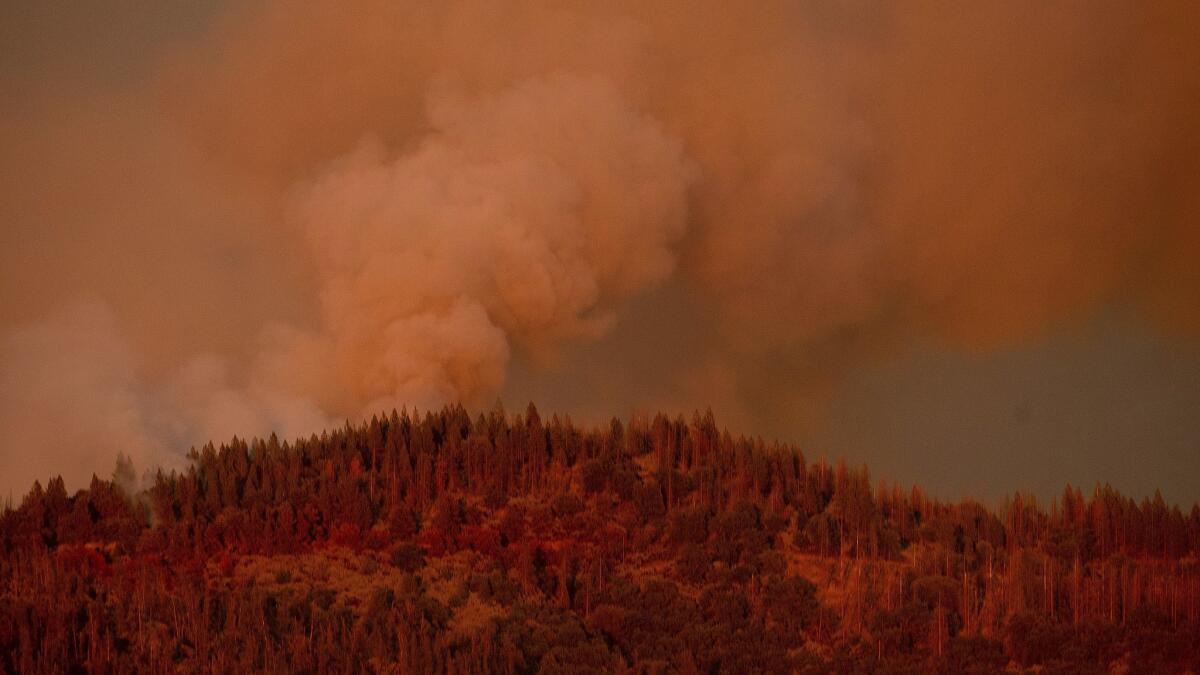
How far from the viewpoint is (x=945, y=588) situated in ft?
210

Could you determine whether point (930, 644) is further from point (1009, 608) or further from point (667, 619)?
point (667, 619)

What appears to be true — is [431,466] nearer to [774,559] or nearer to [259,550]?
[259,550]

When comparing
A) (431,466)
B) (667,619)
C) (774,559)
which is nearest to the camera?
(667,619)

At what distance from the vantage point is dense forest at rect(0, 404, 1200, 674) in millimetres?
59062

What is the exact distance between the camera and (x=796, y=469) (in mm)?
75812

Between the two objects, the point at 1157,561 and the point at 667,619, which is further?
the point at 1157,561

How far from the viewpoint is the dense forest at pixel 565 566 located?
194ft

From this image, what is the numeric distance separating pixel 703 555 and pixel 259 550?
1514cm

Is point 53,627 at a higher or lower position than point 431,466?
lower

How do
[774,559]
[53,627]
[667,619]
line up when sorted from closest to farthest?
[53,627], [667,619], [774,559]

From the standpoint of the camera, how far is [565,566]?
65250 millimetres

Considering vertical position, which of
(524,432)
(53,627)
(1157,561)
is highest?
(524,432)

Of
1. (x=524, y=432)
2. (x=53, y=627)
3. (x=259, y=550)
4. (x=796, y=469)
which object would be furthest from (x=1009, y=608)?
(x=53, y=627)

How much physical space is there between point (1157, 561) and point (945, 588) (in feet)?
35.6
